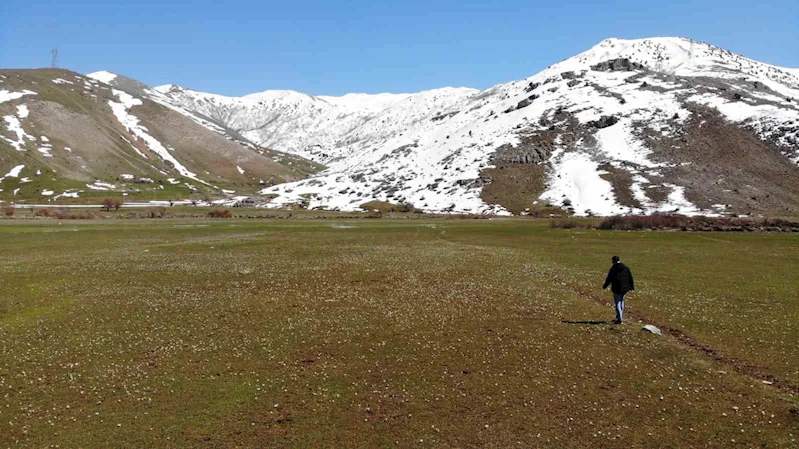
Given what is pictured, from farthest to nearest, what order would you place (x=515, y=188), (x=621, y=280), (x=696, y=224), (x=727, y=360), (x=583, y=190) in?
(x=515, y=188)
(x=583, y=190)
(x=696, y=224)
(x=621, y=280)
(x=727, y=360)

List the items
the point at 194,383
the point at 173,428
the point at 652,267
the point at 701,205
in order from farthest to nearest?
the point at 701,205
the point at 652,267
the point at 194,383
the point at 173,428

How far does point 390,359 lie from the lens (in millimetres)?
21344

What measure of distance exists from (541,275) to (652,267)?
1319 cm

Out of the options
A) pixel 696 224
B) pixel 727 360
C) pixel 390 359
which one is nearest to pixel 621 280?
pixel 727 360

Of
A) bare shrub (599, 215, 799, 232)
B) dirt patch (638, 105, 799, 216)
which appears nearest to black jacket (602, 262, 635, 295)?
bare shrub (599, 215, 799, 232)

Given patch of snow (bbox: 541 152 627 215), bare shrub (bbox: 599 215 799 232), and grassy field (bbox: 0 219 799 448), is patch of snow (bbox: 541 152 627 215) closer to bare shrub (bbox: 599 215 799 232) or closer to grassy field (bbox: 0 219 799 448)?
bare shrub (bbox: 599 215 799 232)

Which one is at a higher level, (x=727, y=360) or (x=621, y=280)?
(x=621, y=280)

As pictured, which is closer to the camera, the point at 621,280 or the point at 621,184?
the point at 621,280

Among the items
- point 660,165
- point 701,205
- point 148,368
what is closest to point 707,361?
point 148,368

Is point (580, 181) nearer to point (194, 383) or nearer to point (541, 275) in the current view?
point (541, 275)

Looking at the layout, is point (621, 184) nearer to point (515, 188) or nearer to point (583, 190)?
point (583, 190)

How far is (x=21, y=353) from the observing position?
21.4 m

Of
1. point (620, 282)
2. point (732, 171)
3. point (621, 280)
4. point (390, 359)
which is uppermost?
point (732, 171)

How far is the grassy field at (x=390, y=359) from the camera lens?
15.2 metres
